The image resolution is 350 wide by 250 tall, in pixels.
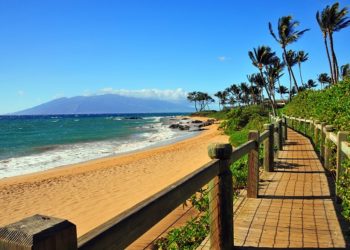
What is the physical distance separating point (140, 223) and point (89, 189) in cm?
1274

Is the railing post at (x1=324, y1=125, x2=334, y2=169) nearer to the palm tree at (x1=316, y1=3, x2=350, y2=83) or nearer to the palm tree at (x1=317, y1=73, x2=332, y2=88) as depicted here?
the palm tree at (x1=316, y1=3, x2=350, y2=83)

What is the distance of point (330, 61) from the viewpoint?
43.6 meters

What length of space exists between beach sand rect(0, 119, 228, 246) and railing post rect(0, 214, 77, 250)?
8.15 meters

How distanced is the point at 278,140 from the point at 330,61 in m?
35.0

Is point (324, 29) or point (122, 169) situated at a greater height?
point (324, 29)

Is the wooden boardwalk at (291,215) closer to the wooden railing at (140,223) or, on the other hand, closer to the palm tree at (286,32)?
the wooden railing at (140,223)

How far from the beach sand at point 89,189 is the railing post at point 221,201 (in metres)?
5.98

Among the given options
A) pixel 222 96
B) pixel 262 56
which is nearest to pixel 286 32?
pixel 262 56

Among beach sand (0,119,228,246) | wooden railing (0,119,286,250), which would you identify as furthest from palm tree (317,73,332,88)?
wooden railing (0,119,286,250)

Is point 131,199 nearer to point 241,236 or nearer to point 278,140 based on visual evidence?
point 278,140

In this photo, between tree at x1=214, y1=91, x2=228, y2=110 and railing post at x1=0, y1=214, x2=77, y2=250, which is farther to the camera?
tree at x1=214, y1=91, x2=228, y2=110

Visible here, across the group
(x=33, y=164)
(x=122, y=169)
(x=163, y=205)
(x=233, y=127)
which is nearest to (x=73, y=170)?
(x=122, y=169)

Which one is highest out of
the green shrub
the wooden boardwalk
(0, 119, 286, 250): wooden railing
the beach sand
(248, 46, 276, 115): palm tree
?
(248, 46, 276, 115): palm tree

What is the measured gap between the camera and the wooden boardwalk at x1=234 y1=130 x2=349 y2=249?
455 centimetres
